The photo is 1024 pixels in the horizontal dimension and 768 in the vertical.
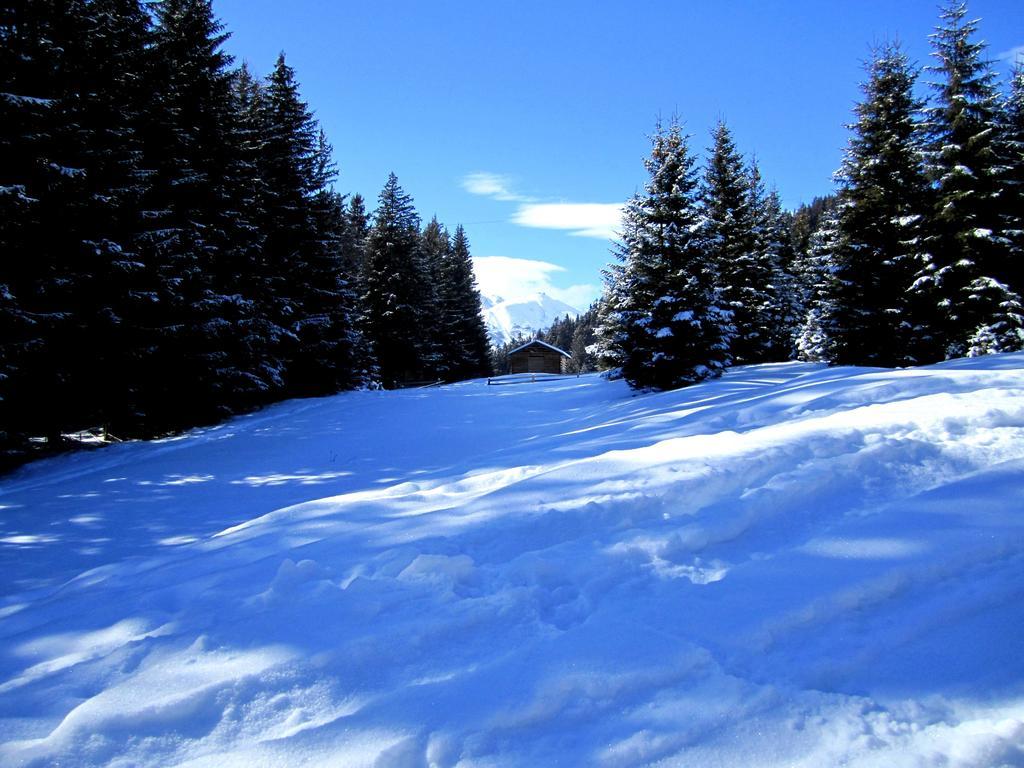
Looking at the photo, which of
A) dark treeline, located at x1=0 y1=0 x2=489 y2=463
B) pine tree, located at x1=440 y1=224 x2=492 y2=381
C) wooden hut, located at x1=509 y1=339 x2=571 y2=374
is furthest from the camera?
wooden hut, located at x1=509 y1=339 x2=571 y2=374

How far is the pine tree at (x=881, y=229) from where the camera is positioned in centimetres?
1916

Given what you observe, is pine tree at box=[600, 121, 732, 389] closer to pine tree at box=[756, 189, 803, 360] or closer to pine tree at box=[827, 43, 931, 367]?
pine tree at box=[827, 43, 931, 367]

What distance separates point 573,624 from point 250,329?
1618 cm

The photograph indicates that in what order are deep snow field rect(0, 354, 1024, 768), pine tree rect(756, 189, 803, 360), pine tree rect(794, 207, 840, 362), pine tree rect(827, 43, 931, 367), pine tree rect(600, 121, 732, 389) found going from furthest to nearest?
pine tree rect(756, 189, 803, 360), pine tree rect(794, 207, 840, 362), pine tree rect(827, 43, 931, 367), pine tree rect(600, 121, 732, 389), deep snow field rect(0, 354, 1024, 768)

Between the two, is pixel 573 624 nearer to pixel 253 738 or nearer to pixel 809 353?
pixel 253 738

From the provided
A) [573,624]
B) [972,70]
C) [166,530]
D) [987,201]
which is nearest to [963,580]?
[573,624]

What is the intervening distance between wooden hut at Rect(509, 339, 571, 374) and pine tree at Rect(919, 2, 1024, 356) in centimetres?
3368

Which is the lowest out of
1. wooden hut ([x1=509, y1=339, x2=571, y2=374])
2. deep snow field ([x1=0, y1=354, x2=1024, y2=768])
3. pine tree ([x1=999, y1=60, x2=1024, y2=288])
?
deep snow field ([x1=0, y1=354, x2=1024, y2=768])

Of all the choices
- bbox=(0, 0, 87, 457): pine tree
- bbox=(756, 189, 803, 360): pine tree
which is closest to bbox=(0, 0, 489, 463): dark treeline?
bbox=(0, 0, 87, 457): pine tree

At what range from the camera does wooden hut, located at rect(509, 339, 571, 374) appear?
50.9 meters

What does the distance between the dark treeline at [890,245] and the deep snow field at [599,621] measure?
11350mm

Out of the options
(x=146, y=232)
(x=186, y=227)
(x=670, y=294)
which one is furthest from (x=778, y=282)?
(x=146, y=232)

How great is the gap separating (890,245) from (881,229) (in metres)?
0.66

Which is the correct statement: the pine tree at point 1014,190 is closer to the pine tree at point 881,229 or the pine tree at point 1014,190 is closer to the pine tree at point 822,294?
the pine tree at point 881,229
